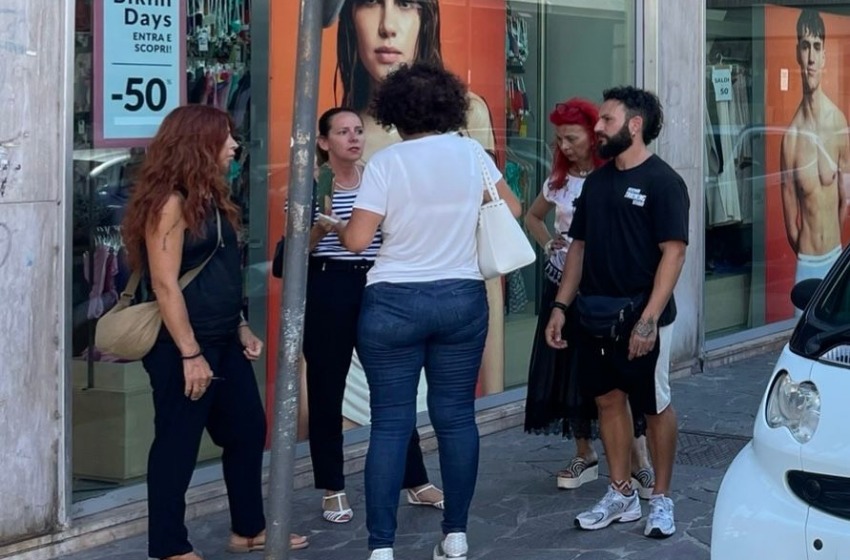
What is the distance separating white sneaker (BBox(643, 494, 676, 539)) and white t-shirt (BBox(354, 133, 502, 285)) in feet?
4.73

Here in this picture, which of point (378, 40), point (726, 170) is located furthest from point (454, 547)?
point (726, 170)

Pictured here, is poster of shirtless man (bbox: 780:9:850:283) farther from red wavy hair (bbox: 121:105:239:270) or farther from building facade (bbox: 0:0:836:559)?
red wavy hair (bbox: 121:105:239:270)

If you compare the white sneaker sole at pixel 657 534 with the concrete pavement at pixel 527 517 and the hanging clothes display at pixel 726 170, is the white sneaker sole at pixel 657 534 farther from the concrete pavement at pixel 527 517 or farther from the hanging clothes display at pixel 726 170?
the hanging clothes display at pixel 726 170

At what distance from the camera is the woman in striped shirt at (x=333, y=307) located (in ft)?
19.8

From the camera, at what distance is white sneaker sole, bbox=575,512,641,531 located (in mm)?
6148

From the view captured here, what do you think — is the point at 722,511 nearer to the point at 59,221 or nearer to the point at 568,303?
the point at 568,303

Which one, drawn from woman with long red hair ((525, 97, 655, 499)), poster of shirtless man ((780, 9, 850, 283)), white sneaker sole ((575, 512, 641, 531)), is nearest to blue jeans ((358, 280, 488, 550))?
white sneaker sole ((575, 512, 641, 531))

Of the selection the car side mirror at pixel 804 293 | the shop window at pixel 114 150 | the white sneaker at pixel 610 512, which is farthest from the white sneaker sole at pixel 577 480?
the car side mirror at pixel 804 293

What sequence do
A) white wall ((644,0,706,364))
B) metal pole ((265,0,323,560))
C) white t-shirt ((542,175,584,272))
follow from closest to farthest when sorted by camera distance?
metal pole ((265,0,323,560)), white t-shirt ((542,175,584,272)), white wall ((644,0,706,364))

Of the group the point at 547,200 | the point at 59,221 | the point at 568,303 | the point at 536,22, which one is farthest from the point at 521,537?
the point at 536,22

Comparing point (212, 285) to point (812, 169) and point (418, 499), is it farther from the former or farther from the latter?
point (812, 169)

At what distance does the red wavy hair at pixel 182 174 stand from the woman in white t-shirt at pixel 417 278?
0.52 m

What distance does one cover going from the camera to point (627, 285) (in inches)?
231

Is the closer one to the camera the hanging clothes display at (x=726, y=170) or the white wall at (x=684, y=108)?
the white wall at (x=684, y=108)
